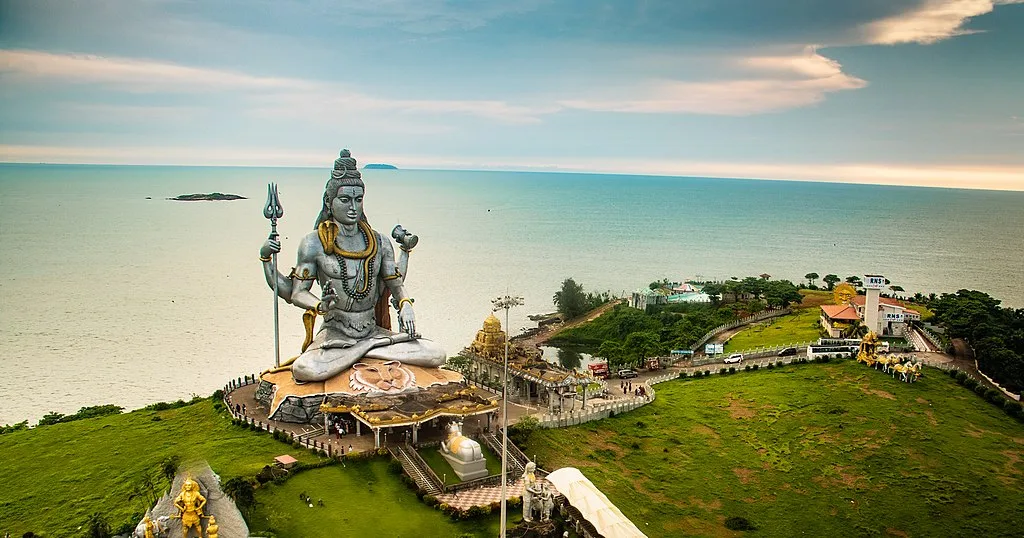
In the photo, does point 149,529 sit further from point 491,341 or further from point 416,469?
point 491,341

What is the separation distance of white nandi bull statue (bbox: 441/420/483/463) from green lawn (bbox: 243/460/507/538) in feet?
6.55

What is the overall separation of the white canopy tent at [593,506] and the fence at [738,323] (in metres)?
24.3

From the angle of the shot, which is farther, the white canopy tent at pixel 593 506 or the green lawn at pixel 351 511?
the green lawn at pixel 351 511

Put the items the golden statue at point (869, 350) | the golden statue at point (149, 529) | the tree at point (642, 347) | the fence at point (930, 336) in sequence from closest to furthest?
the golden statue at point (149, 529)
the golden statue at point (869, 350)
the tree at point (642, 347)
the fence at point (930, 336)

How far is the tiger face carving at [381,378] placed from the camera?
88.2ft

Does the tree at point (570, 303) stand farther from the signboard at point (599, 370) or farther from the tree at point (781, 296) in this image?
the signboard at point (599, 370)

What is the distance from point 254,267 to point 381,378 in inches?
2389

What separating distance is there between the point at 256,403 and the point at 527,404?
1056cm

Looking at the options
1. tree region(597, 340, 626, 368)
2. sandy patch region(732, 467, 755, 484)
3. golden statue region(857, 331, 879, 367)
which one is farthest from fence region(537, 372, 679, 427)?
golden statue region(857, 331, 879, 367)

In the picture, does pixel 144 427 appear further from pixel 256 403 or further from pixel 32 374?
pixel 32 374

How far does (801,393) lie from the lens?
33.8 metres

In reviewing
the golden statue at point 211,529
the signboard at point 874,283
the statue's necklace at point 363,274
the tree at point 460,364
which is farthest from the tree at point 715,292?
the golden statue at point 211,529

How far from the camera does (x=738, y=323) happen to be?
50188mm

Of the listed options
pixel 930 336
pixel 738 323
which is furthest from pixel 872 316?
pixel 738 323
